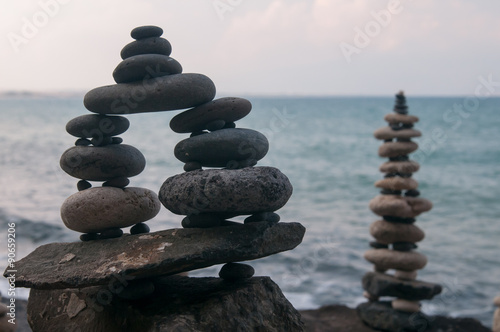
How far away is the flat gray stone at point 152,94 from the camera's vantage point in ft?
14.7

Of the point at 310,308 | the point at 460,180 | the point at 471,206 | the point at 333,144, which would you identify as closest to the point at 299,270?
the point at 310,308

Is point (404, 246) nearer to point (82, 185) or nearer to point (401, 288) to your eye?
point (401, 288)

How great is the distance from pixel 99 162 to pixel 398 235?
4300 millimetres

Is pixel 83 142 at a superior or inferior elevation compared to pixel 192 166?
superior

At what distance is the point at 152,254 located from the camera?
13.6 ft

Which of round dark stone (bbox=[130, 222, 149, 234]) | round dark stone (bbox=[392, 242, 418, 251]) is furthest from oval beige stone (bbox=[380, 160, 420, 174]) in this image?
round dark stone (bbox=[130, 222, 149, 234])

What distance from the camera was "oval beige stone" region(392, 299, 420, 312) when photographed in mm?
7465

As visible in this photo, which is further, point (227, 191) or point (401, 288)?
point (401, 288)

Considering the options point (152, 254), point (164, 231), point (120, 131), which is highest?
point (120, 131)

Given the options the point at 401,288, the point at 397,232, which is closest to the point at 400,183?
the point at 397,232

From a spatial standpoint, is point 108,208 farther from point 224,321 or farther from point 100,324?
point 224,321

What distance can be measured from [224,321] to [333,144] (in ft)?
80.6

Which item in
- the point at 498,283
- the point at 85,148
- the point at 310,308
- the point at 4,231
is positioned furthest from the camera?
the point at 4,231

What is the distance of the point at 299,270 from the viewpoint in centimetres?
997
